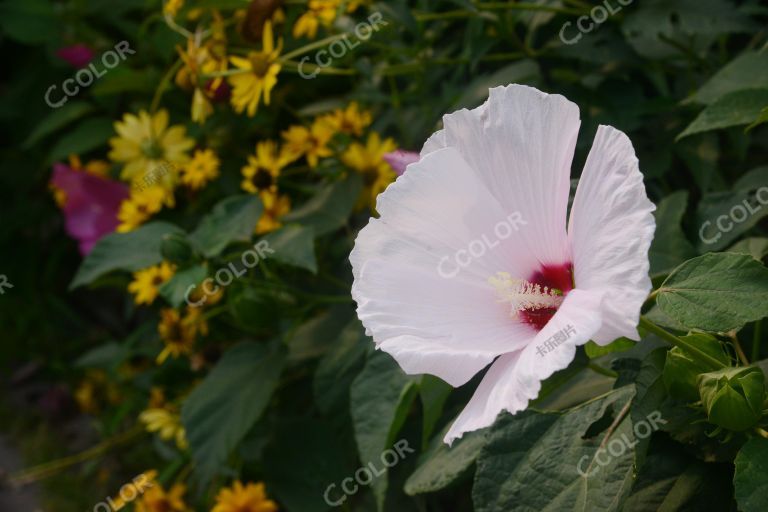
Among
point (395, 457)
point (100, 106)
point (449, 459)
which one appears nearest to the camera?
point (449, 459)

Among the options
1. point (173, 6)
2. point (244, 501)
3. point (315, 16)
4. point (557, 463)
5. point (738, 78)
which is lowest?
point (244, 501)

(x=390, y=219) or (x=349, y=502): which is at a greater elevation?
(x=390, y=219)

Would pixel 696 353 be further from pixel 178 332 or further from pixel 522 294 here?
pixel 178 332

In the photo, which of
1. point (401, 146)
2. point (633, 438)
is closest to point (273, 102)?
point (401, 146)

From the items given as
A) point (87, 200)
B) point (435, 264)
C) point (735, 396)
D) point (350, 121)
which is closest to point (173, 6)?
point (350, 121)

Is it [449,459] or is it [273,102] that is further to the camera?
[273,102]

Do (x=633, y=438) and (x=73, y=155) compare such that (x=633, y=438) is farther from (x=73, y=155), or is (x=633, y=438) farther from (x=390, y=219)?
(x=73, y=155)
